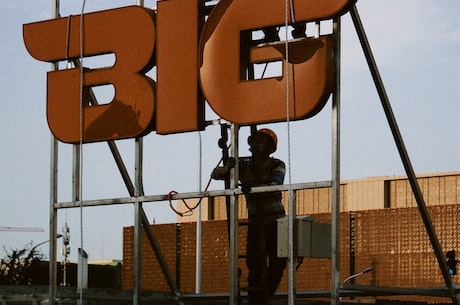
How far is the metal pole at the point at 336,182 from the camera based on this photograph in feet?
42.5

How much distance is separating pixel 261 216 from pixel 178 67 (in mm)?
2246

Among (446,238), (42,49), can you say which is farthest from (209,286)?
(42,49)

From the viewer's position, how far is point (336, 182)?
43.3 feet

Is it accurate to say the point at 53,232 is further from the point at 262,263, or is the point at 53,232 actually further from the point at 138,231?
the point at 262,263

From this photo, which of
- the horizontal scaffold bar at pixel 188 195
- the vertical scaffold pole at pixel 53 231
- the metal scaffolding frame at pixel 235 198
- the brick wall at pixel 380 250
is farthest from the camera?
the brick wall at pixel 380 250

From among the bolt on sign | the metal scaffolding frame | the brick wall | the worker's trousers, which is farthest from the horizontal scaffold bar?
the brick wall

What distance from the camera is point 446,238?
103 ft

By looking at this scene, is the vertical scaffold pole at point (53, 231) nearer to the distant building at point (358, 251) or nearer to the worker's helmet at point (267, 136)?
the worker's helmet at point (267, 136)

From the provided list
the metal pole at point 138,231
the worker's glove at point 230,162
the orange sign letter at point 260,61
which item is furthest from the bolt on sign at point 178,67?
the metal pole at point 138,231

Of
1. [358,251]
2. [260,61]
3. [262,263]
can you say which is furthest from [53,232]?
[358,251]

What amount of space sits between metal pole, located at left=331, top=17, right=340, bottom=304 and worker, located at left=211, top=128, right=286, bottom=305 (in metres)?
1.39

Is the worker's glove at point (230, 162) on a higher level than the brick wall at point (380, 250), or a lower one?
higher

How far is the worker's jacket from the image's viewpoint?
1458 centimetres

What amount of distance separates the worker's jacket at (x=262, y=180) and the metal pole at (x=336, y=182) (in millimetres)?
1401
